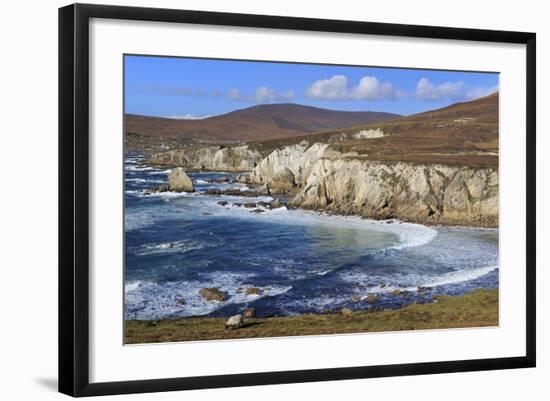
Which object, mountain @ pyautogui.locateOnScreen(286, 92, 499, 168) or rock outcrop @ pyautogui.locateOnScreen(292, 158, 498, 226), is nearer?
rock outcrop @ pyautogui.locateOnScreen(292, 158, 498, 226)

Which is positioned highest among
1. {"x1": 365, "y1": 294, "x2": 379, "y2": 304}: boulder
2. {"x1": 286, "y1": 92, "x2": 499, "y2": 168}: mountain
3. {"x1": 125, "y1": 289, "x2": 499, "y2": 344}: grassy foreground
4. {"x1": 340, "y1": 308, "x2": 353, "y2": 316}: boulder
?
{"x1": 286, "y1": 92, "x2": 499, "y2": 168}: mountain

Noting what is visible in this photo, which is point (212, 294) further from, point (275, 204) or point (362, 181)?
point (362, 181)


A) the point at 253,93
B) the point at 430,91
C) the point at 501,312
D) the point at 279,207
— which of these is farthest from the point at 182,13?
the point at 501,312

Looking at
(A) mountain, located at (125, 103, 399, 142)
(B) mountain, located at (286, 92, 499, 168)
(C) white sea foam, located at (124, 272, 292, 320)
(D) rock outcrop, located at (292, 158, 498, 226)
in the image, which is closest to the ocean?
(C) white sea foam, located at (124, 272, 292, 320)

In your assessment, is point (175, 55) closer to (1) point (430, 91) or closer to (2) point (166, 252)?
(2) point (166, 252)

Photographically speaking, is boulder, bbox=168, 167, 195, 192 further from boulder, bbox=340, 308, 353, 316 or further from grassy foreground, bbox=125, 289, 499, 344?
boulder, bbox=340, 308, 353, 316
